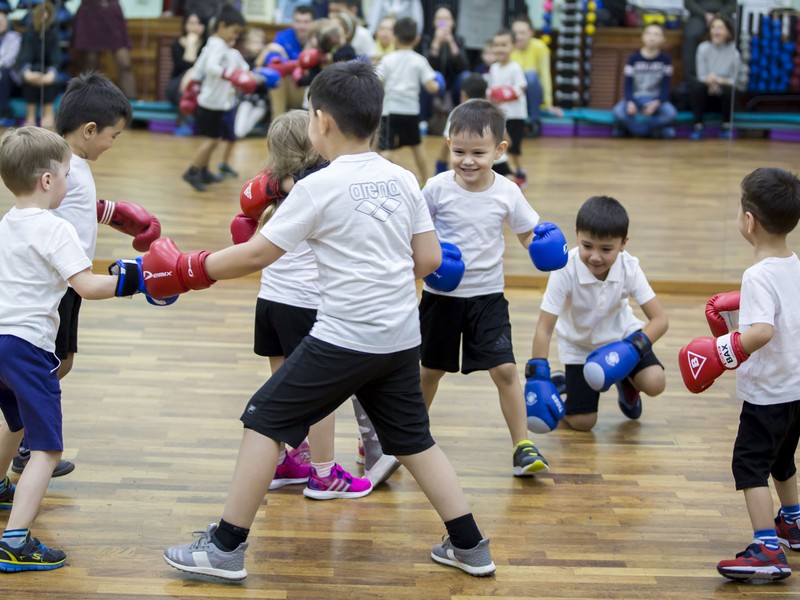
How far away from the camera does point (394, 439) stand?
9.18 feet

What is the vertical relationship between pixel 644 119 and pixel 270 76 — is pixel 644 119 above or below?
below

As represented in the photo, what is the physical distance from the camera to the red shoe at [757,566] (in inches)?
112

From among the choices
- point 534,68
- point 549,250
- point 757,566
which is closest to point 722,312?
point 549,250

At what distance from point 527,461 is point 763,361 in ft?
2.94

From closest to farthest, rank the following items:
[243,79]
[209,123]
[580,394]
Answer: [580,394]
[243,79]
[209,123]

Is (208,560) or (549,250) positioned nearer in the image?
(208,560)

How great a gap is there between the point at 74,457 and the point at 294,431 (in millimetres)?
1182

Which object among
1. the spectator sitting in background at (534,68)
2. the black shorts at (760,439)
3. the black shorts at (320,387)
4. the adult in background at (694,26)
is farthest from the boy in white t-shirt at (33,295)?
the adult in background at (694,26)

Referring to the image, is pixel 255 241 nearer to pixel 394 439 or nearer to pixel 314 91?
pixel 314 91

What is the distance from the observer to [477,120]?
133 inches

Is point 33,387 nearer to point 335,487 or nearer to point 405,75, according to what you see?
point 335,487

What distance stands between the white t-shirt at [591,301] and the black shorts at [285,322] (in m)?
1.00

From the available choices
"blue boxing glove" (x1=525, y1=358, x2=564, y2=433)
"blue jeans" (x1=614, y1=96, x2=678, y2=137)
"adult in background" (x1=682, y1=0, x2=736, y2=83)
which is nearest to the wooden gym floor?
"blue boxing glove" (x1=525, y1=358, x2=564, y2=433)

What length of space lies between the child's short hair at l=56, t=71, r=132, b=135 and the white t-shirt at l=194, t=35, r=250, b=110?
407 centimetres
